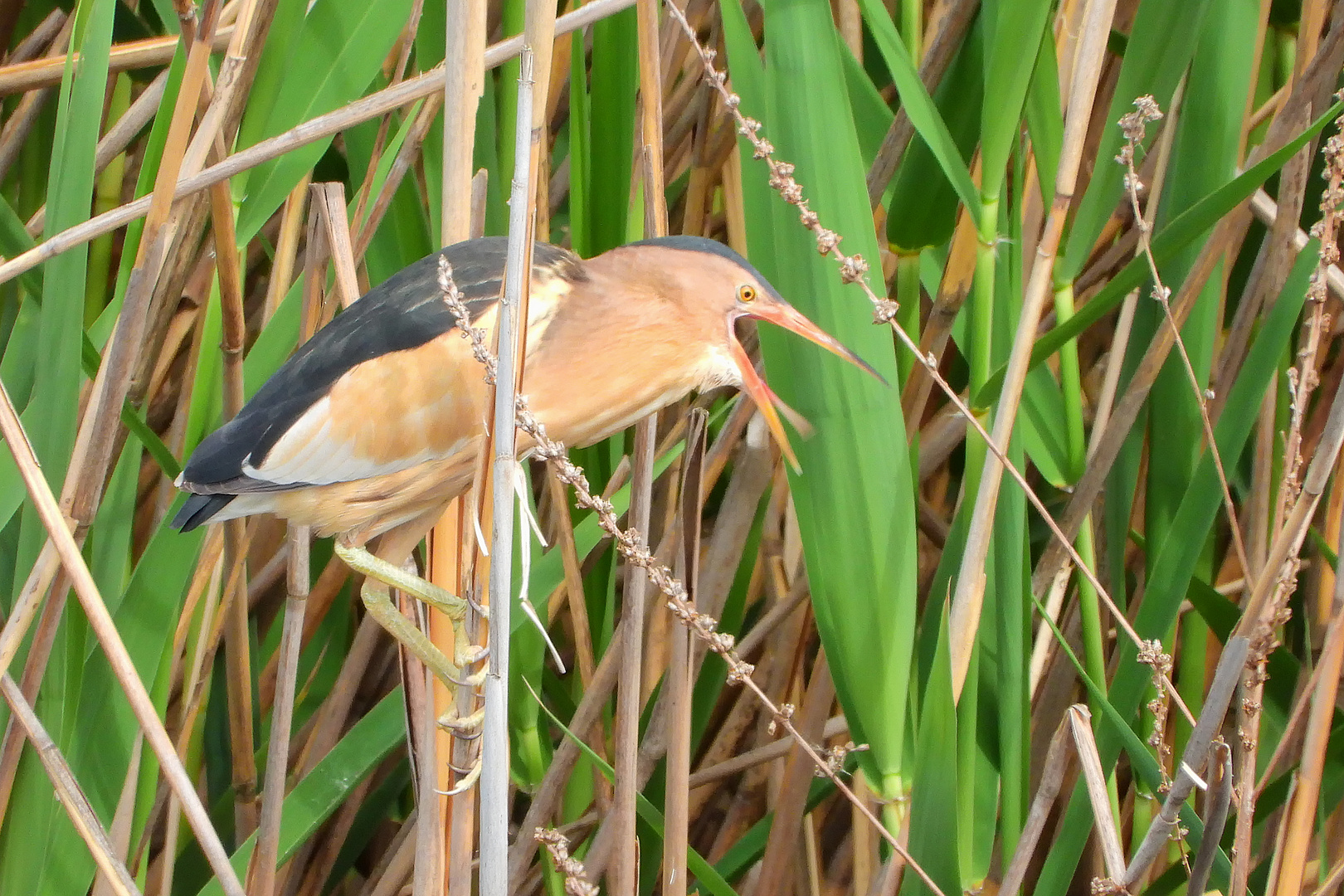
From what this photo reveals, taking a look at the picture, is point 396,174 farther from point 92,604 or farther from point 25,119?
point 25,119

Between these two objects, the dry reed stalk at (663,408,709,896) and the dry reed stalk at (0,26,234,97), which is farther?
the dry reed stalk at (0,26,234,97)

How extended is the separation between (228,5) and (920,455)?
28.7 inches

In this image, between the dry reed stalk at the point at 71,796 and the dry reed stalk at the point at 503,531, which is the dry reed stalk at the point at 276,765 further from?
the dry reed stalk at the point at 503,531

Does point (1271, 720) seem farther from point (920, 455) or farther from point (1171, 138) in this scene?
point (1171, 138)

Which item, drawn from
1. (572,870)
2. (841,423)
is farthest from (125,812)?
(841,423)

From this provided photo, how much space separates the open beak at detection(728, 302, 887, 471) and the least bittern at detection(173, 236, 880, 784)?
5cm

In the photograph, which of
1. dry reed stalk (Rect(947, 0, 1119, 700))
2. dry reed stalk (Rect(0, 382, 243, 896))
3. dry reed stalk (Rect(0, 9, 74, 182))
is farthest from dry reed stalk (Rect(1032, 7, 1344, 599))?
dry reed stalk (Rect(0, 9, 74, 182))

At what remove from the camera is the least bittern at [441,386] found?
2.69ft

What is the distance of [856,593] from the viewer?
2.40 ft

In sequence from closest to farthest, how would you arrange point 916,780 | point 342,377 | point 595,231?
point 916,780 < point 342,377 < point 595,231

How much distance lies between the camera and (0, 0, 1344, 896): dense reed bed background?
2.31 feet

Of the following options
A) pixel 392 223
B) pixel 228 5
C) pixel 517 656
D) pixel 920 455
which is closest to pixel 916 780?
pixel 517 656

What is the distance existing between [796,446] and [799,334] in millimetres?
74

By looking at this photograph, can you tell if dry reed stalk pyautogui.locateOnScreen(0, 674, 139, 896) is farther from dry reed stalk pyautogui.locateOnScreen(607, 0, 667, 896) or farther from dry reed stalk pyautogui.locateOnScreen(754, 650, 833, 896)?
dry reed stalk pyautogui.locateOnScreen(754, 650, 833, 896)
